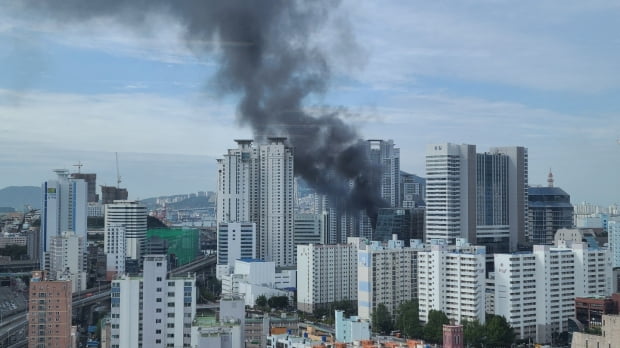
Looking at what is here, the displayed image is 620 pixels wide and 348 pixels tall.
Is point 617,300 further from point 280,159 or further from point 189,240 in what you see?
point 189,240

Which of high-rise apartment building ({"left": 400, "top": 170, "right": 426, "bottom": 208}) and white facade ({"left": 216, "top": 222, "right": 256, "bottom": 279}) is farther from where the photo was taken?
high-rise apartment building ({"left": 400, "top": 170, "right": 426, "bottom": 208})

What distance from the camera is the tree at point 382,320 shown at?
995 centimetres

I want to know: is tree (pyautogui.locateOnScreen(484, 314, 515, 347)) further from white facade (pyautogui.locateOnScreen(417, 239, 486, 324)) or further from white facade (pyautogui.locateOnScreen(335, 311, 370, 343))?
white facade (pyautogui.locateOnScreen(335, 311, 370, 343))

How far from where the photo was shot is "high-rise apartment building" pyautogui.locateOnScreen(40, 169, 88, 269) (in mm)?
17188

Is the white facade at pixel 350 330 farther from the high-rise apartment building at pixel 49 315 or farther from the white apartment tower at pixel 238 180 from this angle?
the white apartment tower at pixel 238 180

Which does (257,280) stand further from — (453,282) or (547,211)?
(547,211)

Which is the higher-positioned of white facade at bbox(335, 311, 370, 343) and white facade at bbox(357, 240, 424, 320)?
white facade at bbox(357, 240, 424, 320)

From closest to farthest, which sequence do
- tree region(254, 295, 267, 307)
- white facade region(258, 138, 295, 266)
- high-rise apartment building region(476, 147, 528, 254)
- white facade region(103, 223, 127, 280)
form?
tree region(254, 295, 267, 307), high-rise apartment building region(476, 147, 528, 254), white facade region(258, 138, 295, 266), white facade region(103, 223, 127, 280)

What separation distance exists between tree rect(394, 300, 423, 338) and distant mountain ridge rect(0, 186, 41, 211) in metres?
5.33

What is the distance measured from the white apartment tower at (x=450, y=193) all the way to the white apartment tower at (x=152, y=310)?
7076 millimetres

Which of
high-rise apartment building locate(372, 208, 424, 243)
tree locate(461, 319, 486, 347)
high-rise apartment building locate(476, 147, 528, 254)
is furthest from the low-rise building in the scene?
high-rise apartment building locate(372, 208, 424, 243)

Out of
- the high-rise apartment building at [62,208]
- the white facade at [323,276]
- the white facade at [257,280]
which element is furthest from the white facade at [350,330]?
the high-rise apartment building at [62,208]

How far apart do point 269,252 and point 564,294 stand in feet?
24.8

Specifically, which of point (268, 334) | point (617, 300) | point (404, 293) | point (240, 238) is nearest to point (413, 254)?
point (404, 293)
